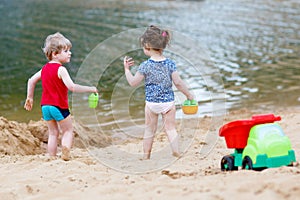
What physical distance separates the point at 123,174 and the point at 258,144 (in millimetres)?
1238

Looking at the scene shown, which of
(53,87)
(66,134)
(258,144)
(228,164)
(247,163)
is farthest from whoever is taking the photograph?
(66,134)

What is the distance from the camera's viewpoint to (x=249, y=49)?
47.9ft

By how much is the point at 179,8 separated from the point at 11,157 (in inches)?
829

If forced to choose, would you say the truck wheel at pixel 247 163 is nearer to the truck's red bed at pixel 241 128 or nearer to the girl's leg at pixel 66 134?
the truck's red bed at pixel 241 128

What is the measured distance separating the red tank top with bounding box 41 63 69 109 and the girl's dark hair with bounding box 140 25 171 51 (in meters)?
0.95

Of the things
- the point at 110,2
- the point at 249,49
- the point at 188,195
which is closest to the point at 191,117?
the point at 188,195

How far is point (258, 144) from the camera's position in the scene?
424 centimetres

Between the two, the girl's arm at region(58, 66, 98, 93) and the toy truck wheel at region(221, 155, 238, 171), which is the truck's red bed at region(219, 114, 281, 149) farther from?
the girl's arm at region(58, 66, 98, 93)

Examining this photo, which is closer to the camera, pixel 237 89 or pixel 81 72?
pixel 237 89

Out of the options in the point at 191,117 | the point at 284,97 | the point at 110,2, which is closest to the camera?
the point at 191,117

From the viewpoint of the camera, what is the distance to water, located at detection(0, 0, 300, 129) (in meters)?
9.69

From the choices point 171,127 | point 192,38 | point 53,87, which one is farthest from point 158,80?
point 192,38

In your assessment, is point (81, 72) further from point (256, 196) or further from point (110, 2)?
point (110, 2)

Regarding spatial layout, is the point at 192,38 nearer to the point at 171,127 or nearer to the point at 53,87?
the point at 171,127
